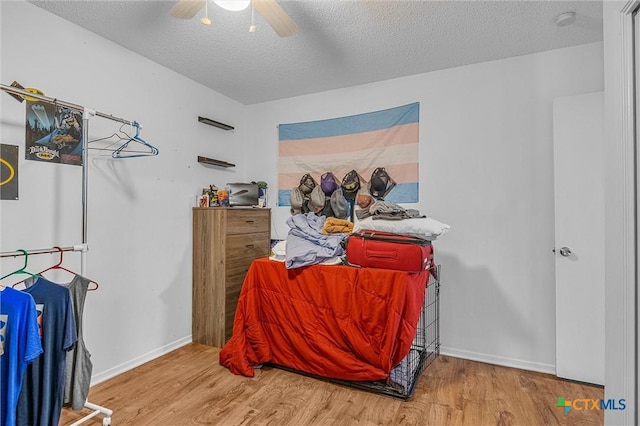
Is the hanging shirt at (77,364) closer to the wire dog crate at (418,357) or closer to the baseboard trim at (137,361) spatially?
the baseboard trim at (137,361)

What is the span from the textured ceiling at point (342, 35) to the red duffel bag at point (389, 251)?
142cm

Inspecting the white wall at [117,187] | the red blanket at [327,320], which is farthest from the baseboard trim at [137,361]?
the red blanket at [327,320]

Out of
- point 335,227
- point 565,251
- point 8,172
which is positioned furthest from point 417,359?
point 8,172

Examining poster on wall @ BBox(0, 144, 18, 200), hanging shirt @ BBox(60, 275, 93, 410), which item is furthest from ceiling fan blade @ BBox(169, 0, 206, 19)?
hanging shirt @ BBox(60, 275, 93, 410)

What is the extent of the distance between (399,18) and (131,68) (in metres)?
2.07

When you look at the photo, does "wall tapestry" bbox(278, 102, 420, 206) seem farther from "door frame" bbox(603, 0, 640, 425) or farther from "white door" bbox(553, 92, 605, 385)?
"door frame" bbox(603, 0, 640, 425)

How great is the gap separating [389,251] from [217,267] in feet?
5.35

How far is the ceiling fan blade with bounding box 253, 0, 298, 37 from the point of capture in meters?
1.58

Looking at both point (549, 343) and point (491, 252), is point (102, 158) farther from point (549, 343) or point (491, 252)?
point (549, 343)

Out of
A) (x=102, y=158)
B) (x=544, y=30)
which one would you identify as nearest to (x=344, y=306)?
(x=102, y=158)

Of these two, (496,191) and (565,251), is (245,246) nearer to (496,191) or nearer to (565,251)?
(496,191)

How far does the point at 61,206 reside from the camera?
2.19 m

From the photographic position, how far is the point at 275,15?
1658 millimetres

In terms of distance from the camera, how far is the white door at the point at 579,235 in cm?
230
